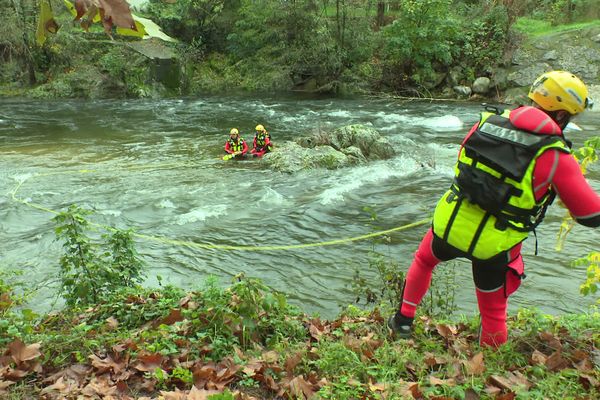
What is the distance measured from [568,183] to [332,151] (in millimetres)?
9102

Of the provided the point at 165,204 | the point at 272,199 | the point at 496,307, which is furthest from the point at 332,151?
the point at 496,307

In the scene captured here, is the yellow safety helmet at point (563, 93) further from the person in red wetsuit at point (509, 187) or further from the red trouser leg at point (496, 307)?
the red trouser leg at point (496, 307)

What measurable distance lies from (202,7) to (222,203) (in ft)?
67.4

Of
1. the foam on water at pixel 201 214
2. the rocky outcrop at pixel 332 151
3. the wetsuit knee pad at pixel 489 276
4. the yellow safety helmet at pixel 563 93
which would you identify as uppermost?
the yellow safety helmet at pixel 563 93

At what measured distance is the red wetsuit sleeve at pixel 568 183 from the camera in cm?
258

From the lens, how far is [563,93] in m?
2.68

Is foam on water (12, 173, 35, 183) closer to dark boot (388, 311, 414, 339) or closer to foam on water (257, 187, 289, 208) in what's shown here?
foam on water (257, 187, 289, 208)

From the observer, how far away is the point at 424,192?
9.37 metres

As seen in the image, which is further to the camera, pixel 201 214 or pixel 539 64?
pixel 539 64

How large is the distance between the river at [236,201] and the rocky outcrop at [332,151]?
1.17 feet

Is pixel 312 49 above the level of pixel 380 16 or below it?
below

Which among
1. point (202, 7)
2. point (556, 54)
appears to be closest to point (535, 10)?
point (556, 54)

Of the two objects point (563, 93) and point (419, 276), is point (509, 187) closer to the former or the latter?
point (563, 93)

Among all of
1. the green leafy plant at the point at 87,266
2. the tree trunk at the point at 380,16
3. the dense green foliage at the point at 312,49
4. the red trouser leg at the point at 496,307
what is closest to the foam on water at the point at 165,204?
the green leafy plant at the point at 87,266
